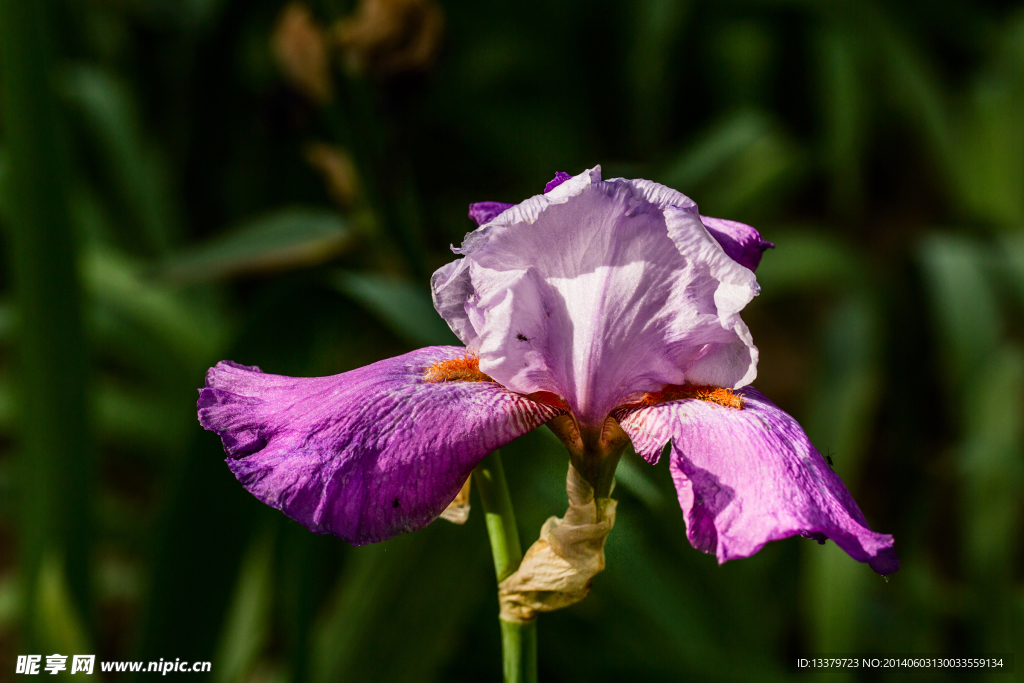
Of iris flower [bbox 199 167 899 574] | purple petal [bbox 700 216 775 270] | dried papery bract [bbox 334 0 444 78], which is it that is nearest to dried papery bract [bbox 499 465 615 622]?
iris flower [bbox 199 167 899 574]

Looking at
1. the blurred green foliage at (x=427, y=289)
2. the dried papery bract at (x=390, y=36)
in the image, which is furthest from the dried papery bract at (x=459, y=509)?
the dried papery bract at (x=390, y=36)

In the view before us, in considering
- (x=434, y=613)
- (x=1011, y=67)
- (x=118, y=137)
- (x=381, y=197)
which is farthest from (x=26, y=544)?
(x=1011, y=67)

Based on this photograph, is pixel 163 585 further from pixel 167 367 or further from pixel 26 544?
pixel 167 367

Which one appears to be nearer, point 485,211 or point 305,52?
point 485,211

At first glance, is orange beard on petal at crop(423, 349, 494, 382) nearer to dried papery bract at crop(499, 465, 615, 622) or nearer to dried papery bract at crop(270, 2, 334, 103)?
dried papery bract at crop(499, 465, 615, 622)

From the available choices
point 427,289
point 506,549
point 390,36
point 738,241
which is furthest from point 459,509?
point 390,36

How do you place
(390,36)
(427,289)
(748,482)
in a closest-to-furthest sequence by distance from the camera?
(748,482) → (427,289) → (390,36)

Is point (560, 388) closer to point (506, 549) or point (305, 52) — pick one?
point (506, 549)
